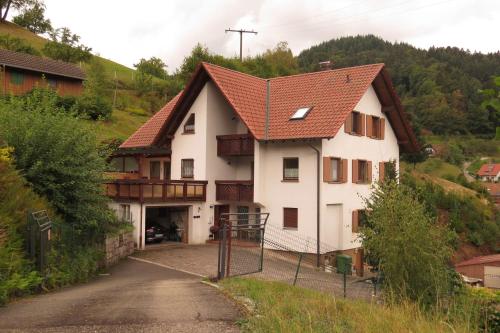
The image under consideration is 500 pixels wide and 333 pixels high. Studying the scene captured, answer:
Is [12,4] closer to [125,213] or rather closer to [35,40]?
[35,40]

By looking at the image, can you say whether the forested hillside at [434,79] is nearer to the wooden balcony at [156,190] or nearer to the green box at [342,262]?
the wooden balcony at [156,190]

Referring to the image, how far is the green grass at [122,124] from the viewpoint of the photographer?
45.7m

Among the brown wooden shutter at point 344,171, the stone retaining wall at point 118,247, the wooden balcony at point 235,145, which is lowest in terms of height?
the stone retaining wall at point 118,247

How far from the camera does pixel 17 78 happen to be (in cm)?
Answer: 4678

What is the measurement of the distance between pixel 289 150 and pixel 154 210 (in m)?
9.18

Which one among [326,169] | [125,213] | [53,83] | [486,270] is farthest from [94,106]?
[486,270]

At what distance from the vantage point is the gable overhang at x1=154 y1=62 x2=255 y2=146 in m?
28.1

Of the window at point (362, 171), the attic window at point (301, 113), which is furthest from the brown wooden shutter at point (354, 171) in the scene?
the attic window at point (301, 113)

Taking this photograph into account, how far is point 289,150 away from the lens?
26422 mm

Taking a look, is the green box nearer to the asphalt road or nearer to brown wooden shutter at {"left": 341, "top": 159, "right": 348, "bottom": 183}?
brown wooden shutter at {"left": 341, "top": 159, "right": 348, "bottom": 183}

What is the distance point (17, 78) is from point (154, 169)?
73.2ft

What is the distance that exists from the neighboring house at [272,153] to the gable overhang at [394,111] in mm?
83

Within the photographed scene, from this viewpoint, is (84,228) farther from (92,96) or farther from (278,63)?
(278,63)

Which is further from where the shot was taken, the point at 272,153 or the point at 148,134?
Answer: the point at 148,134
